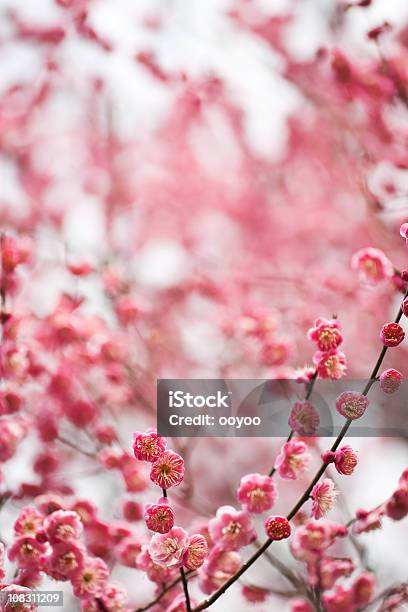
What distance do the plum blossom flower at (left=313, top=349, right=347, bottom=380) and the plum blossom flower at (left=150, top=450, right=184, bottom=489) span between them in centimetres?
18

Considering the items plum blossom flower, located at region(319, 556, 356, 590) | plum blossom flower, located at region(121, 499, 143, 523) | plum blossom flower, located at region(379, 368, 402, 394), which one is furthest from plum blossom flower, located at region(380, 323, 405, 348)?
plum blossom flower, located at region(121, 499, 143, 523)

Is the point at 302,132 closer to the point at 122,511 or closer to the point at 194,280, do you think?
the point at 194,280

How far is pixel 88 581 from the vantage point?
0.65m

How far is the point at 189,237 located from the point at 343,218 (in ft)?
0.94

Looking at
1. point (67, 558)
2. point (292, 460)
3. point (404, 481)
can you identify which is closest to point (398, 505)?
point (404, 481)

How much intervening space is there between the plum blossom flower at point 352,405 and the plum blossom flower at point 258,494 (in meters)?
0.11

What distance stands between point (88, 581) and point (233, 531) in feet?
0.51

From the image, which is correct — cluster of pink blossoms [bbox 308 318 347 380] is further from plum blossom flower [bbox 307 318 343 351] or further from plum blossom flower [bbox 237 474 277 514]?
plum blossom flower [bbox 237 474 277 514]

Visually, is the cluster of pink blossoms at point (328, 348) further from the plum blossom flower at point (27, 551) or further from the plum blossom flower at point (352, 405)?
the plum blossom flower at point (27, 551)

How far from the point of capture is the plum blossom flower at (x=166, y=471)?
0.57 m

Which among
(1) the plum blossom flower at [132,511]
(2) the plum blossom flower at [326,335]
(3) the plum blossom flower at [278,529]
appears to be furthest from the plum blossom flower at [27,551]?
(2) the plum blossom flower at [326,335]

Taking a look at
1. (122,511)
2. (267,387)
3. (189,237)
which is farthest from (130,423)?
(189,237)

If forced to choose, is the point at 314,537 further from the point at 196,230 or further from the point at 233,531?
the point at 196,230

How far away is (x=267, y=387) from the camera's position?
746 mm
